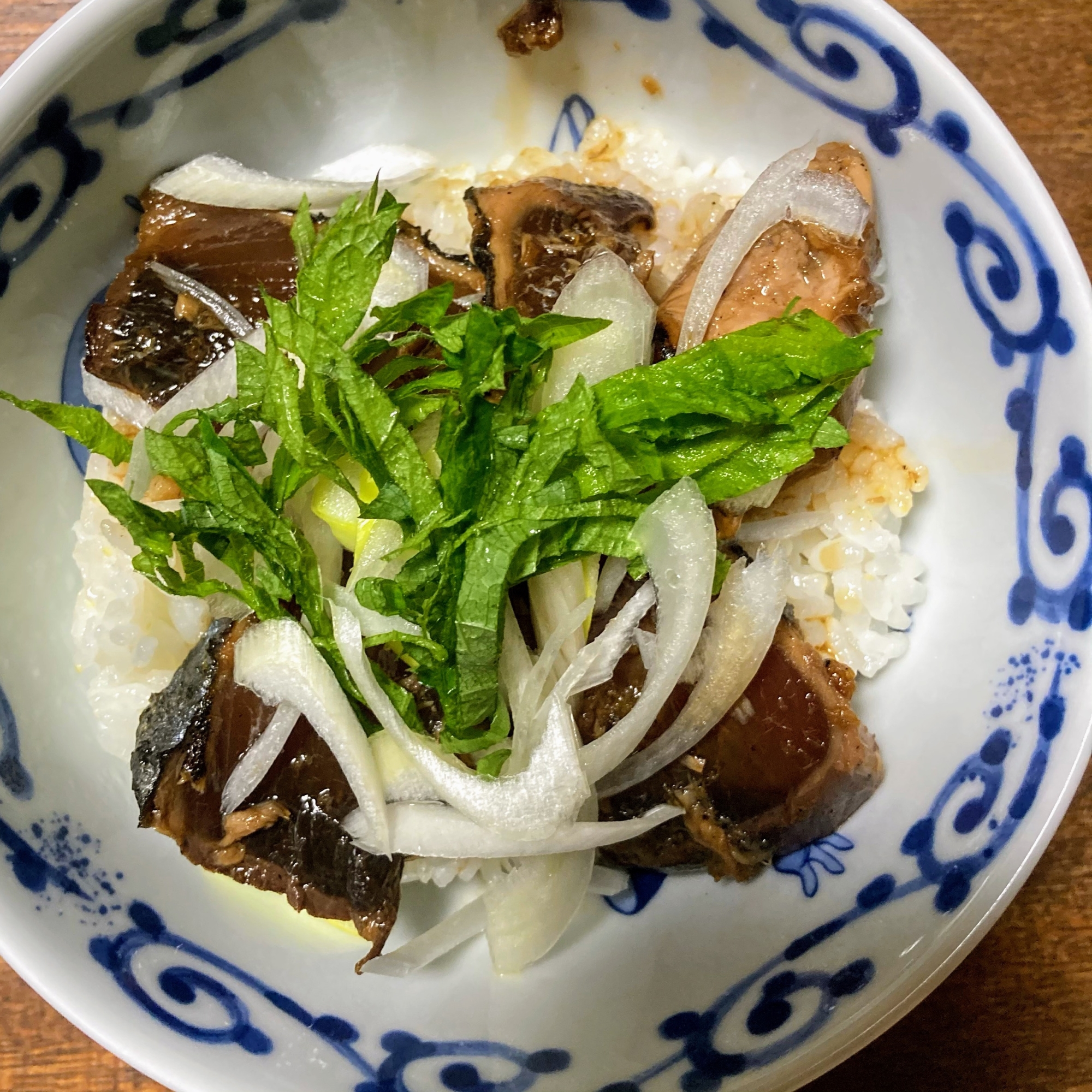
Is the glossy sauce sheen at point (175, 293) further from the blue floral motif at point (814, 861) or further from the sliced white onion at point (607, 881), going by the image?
the blue floral motif at point (814, 861)

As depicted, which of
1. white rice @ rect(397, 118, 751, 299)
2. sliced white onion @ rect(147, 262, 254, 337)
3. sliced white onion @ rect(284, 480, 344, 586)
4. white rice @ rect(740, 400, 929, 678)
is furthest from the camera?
white rice @ rect(397, 118, 751, 299)

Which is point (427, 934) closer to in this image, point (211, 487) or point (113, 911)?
point (113, 911)

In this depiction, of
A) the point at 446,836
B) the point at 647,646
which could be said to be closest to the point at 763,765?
the point at 647,646

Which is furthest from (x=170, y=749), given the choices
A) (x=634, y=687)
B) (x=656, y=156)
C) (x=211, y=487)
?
(x=656, y=156)

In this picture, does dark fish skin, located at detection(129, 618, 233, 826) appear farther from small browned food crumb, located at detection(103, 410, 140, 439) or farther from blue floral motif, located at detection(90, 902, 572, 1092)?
small browned food crumb, located at detection(103, 410, 140, 439)

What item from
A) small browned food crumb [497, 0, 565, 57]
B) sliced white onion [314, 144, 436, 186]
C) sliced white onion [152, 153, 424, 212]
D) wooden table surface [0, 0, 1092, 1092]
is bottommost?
wooden table surface [0, 0, 1092, 1092]

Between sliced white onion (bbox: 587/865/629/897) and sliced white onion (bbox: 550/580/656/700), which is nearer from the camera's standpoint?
sliced white onion (bbox: 550/580/656/700)

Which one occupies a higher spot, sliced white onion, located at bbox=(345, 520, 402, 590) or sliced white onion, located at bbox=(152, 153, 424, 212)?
sliced white onion, located at bbox=(152, 153, 424, 212)

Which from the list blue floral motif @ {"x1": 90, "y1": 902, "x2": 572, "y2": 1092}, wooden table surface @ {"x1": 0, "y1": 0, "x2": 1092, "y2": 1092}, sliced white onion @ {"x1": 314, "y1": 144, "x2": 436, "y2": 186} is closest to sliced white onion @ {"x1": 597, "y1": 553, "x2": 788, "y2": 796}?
blue floral motif @ {"x1": 90, "y1": 902, "x2": 572, "y2": 1092}

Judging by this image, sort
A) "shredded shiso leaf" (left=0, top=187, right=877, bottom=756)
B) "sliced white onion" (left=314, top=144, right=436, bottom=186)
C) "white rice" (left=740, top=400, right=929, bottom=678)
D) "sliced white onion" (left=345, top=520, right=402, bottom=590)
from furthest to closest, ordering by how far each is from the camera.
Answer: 1. "sliced white onion" (left=314, top=144, right=436, bottom=186)
2. "white rice" (left=740, top=400, right=929, bottom=678)
3. "sliced white onion" (left=345, top=520, right=402, bottom=590)
4. "shredded shiso leaf" (left=0, top=187, right=877, bottom=756)
